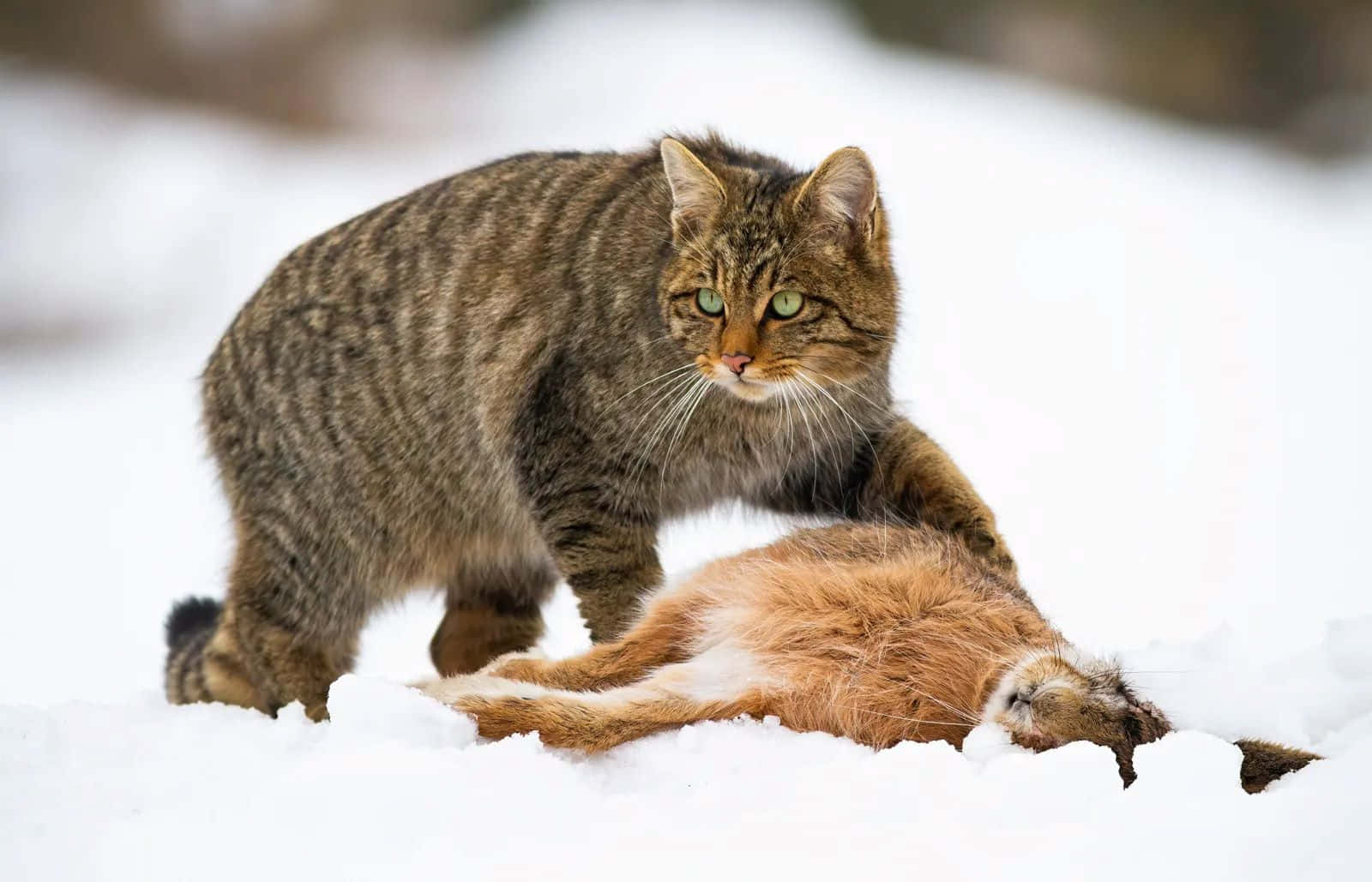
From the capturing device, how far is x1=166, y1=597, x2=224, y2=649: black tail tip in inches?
183

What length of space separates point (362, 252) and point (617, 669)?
1780 millimetres

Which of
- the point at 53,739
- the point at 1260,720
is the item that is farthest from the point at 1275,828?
the point at 53,739

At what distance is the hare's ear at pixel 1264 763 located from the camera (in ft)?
8.71

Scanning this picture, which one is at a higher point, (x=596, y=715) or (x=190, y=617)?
(x=596, y=715)

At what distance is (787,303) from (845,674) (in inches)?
43.8

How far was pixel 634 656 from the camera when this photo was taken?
3.11 meters

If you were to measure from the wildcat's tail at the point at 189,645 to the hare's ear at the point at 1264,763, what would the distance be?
293 cm

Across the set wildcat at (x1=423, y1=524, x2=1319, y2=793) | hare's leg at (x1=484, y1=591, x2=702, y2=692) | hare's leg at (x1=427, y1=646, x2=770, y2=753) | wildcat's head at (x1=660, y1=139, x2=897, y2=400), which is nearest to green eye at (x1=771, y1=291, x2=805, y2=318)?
wildcat's head at (x1=660, y1=139, x2=897, y2=400)

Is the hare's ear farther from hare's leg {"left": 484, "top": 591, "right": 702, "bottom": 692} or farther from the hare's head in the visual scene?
hare's leg {"left": 484, "top": 591, "right": 702, "bottom": 692}

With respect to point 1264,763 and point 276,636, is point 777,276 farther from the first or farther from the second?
point 276,636

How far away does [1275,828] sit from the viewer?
2.23 m

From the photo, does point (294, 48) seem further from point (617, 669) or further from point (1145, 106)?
point (617, 669)

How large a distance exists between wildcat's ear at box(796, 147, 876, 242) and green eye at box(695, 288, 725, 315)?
308mm

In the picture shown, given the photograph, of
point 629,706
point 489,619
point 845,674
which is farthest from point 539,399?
point 845,674
